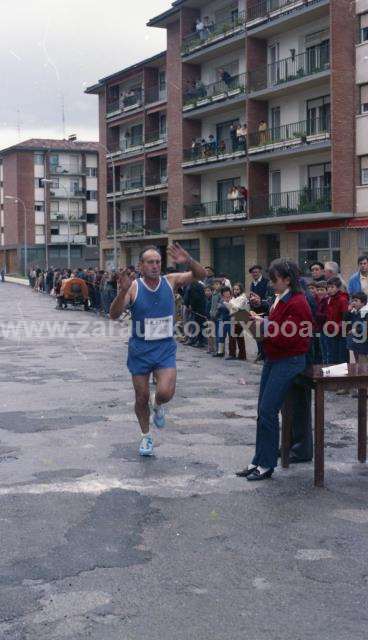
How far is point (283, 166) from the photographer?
37.2 meters

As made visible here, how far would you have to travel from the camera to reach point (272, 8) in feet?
120

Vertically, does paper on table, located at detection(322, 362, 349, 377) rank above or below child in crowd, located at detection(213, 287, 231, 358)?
above

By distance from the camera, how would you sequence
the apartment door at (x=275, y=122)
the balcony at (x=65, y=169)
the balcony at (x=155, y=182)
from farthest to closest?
the balcony at (x=65, y=169), the balcony at (x=155, y=182), the apartment door at (x=275, y=122)

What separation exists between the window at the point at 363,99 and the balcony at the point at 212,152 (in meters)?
6.82

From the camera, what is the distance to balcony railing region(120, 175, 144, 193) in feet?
171

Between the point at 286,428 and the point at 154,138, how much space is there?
146 feet

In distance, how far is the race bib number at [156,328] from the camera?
764 centimetres

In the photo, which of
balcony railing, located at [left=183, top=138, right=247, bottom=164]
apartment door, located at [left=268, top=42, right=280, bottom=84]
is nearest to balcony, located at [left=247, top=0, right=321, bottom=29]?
apartment door, located at [left=268, top=42, right=280, bottom=84]

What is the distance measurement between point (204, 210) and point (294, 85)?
9700 millimetres

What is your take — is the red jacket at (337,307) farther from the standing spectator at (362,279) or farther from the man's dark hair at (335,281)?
the standing spectator at (362,279)

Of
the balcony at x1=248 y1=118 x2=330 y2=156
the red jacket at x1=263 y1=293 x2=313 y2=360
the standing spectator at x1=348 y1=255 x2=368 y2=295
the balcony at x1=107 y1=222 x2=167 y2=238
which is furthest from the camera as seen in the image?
the balcony at x1=107 y1=222 x2=167 y2=238

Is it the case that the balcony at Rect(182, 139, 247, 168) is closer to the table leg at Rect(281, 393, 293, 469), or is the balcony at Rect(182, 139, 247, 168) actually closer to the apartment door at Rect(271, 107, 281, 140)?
the apartment door at Rect(271, 107, 281, 140)

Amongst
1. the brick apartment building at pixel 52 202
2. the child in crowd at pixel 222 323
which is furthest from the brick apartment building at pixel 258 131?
the brick apartment building at pixel 52 202

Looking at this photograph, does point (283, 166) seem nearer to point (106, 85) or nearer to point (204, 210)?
point (204, 210)
